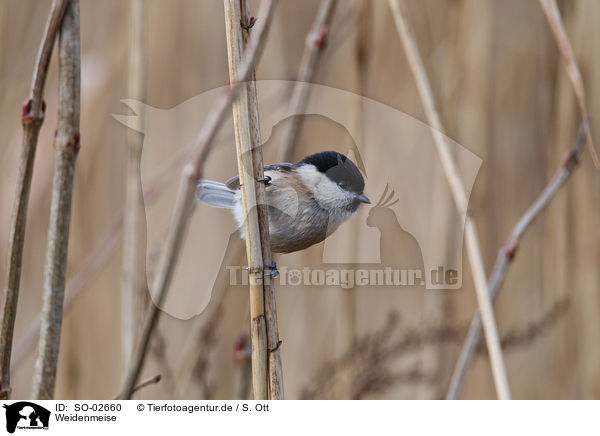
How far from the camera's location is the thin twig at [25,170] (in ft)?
1.46

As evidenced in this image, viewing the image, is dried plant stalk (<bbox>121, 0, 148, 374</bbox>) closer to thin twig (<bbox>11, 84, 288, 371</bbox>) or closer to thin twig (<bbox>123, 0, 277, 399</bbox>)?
thin twig (<bbox>11, 84, 288, 371</bbox>)

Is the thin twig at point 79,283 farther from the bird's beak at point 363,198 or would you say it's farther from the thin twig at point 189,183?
the bird's beak at point 363,198

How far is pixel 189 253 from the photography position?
1.75 ft

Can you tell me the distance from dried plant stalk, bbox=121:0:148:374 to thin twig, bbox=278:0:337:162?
0.20 metres

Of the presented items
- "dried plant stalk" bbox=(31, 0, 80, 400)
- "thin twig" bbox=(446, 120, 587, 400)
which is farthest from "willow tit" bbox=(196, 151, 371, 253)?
"thin twig" bbox=(446, 120, 587, 400)

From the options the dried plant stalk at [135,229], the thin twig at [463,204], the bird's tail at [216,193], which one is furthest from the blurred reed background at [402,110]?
the bird's tail at [216,193]

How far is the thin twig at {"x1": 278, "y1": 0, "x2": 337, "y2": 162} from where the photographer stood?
54 centimetres

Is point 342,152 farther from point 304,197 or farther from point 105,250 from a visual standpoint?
point 105,250

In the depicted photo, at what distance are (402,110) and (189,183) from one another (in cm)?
40

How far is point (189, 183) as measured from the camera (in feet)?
1.38
